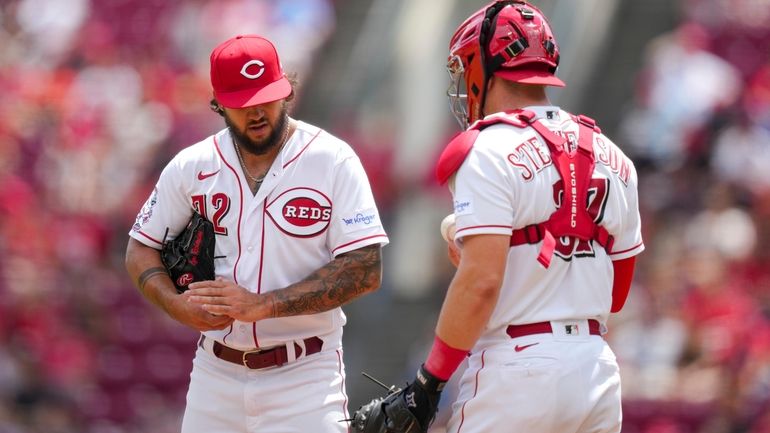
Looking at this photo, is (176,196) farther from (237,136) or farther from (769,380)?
(769,380)

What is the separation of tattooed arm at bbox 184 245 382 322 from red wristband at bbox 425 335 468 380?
59 centimetres

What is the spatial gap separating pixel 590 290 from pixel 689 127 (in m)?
6.30

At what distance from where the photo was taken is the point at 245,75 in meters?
4.64

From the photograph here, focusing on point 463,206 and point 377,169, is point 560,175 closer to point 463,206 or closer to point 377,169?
point 463,206

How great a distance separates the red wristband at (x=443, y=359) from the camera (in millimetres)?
4094

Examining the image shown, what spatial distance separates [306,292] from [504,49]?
1.06 meters

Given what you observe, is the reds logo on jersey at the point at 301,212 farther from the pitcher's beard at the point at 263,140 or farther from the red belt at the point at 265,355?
the red belt at the point at 265,355

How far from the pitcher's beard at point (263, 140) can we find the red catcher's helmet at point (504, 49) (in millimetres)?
688

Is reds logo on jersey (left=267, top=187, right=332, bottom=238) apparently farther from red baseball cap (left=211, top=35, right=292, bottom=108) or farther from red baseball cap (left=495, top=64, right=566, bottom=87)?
red baseball cap (left=495, top=64, right=566, bottom=87)

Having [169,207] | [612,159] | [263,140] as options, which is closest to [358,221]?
[263,140]

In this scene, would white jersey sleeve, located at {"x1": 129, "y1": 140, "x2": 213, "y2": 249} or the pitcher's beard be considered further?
white jersey sleeve, located at {"x1": 129, "y1": 140, "x2": 213, "y2": 249}

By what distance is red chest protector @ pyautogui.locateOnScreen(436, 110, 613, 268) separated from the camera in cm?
414

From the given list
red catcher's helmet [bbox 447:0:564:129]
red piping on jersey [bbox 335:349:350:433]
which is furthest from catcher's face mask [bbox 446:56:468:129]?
red piping on jersey [bbox 335:349:350:433]

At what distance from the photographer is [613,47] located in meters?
12.3
